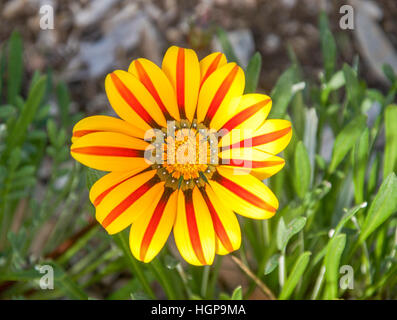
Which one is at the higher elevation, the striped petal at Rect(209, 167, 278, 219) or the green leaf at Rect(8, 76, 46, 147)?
the green leaf at Rect(8, 76, 46, 147)

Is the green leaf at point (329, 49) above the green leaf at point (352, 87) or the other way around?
above

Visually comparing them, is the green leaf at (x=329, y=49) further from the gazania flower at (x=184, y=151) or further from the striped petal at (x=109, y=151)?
the striped petal at (x=109, y=151)

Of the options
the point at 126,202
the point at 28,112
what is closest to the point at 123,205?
the point at 126,202

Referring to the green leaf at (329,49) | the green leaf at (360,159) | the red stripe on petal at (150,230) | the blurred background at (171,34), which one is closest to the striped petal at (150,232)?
the red stripe on petal at (150,230)

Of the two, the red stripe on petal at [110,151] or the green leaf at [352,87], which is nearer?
the red stripe on petal at [110,151]

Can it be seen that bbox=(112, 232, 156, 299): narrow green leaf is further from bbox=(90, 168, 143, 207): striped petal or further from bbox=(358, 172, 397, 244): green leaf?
bbox=(358, 172, 397, 244): green leaf

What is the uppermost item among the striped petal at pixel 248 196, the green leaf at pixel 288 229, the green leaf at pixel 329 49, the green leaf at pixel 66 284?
the green leaf at pixel 329 49

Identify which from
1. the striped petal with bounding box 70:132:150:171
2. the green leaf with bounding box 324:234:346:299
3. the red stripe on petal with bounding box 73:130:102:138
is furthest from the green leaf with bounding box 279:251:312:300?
the red stripe on petal with bounding box 73:130:102:138
